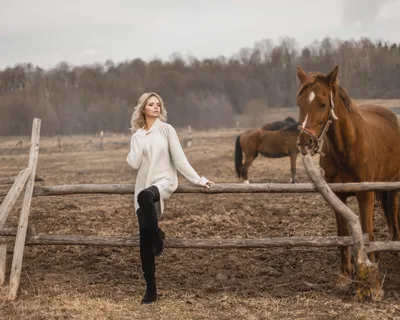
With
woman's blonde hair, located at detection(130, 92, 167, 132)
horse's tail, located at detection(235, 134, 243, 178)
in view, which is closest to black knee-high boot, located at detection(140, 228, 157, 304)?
woman's blonde hair, located at detection(130, 92, 167, 132)

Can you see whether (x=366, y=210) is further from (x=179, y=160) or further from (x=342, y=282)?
(x=179, y=160)

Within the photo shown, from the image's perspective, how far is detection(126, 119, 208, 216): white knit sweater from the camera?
412 cm

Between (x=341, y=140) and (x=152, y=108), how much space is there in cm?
191

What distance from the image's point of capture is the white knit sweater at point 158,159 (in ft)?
13.5

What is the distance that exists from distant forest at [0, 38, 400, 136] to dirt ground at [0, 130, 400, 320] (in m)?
32.8

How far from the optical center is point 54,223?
7.34 meters

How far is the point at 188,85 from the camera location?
70.6 metres

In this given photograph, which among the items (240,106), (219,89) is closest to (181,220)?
(240,106)

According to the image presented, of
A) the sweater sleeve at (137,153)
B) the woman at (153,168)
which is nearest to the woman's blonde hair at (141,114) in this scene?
the woman at (153,168)

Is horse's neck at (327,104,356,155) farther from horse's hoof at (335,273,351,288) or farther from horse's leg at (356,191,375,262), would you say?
horse's hoof at (335,273,351,288)

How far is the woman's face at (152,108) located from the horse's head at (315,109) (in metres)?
1.36

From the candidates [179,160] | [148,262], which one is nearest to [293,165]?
[179,160]

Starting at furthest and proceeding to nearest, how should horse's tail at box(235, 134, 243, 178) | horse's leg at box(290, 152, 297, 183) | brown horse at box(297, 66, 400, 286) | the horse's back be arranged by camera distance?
horse's tail at box(235, 134, 243, 178), horse's leg at box(290, 152, 297, 183), the horse's back, brown horse at box(297, 66, 400, 286)

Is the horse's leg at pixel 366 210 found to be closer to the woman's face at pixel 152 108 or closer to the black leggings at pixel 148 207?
the black leggings at pixel 148 207
